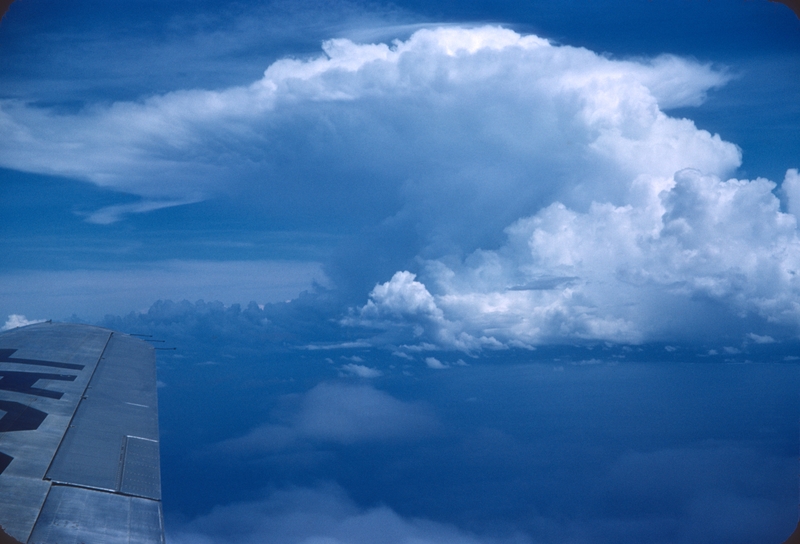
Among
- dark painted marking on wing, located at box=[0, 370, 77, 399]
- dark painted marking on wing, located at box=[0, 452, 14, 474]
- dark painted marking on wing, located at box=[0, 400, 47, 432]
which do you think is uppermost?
dark painted marking on wing, located at box=[0, 370, 77, 399]

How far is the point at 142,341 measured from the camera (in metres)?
19.1

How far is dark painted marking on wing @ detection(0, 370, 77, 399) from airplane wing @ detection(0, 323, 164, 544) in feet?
0.07

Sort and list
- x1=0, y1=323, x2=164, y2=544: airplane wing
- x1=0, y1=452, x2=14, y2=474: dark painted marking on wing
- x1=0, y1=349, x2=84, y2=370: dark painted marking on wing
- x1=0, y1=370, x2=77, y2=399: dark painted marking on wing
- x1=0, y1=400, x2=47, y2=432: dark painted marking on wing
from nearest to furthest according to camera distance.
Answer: x1=0, y1=323, x2=164, y2=544: airplane wing, x1=0, y1=452, x2=14, y2=474: dark painted marking on wing, x1=0, y1=400, x2=47, y2=432: dark painted marking on wing, x1=0, y1=370, x2=77, y2=399: dark painted marking on wing, x1=0, y1=349, x2=84, y2=370: dark painted marking on wing

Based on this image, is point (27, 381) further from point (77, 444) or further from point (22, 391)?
point (77, 444)

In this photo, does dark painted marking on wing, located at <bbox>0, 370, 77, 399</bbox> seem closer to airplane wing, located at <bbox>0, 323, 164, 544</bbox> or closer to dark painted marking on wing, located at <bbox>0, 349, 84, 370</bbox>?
airplane wing, located at <bbox>0, 323, 164, 544</bbox>

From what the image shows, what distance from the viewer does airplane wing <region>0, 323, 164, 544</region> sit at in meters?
7.32

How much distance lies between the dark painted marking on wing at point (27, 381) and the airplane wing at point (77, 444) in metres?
0.02

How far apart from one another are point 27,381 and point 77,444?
165 inches

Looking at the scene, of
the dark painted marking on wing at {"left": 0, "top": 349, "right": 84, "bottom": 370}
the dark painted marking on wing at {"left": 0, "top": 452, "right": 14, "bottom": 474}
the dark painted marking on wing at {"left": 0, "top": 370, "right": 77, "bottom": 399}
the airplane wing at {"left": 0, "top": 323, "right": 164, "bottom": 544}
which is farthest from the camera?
the dark painted marking on wing at {"left": 0, "top": 349, "right": 84, "bottom": 370}

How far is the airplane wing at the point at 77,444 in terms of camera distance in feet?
24.0

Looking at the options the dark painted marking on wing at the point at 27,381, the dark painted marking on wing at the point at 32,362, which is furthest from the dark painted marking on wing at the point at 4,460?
the dark painted marking on wing at the point at 32,362

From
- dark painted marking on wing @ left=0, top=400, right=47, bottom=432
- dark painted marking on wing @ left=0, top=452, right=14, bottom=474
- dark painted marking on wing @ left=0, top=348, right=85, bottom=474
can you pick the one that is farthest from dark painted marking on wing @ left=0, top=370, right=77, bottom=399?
dark painted marking on wing @ left=0, top=452, right=14, bottom=474

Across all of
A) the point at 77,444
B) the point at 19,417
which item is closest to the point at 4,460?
the point at 77,444

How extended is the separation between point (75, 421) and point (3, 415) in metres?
1.26
